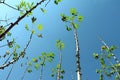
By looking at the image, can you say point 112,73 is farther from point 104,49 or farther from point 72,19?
point 72,19

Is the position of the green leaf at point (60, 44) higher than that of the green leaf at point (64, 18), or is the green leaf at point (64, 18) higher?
the green leaf at point (60, 44)

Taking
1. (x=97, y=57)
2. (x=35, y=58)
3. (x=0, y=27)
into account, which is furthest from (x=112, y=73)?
(x=0, y=27)

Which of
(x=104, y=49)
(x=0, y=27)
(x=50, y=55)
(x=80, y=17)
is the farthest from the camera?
(x=50, y=55)

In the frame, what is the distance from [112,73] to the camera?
2491cm

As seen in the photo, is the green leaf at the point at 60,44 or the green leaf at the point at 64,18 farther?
the green leaf at the point at 60,44

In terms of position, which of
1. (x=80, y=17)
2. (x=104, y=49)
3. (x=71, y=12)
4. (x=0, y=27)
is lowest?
(x=0, y=27)

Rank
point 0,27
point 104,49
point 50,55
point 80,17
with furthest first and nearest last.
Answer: point 50,55, point 104,49, point 80,17, point 0,27

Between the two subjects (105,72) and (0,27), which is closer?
(0,27)

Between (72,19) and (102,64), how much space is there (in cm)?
879

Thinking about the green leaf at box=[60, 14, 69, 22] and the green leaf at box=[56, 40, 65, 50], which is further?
the green leaf at box=[56, 40, 65, 50]

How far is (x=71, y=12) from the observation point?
56.6 feet

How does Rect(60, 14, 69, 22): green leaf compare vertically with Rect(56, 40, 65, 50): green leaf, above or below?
below

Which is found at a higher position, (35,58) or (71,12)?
(35,58)

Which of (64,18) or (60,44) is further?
(60,44)
